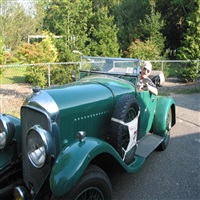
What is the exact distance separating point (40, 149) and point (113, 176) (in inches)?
61.3

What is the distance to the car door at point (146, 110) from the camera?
3.85 meters

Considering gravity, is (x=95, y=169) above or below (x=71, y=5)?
below

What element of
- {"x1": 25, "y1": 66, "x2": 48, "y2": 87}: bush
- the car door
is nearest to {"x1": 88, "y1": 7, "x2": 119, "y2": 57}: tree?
{"x1": 25, "y1": 66, "x2": 48, "y2": 87}: bush

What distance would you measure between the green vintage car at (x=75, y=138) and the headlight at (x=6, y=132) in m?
0.01

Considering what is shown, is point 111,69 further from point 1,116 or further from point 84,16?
point 84,16

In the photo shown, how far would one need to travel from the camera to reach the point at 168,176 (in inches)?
143

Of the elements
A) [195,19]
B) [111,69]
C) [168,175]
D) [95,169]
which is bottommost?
[168,175]

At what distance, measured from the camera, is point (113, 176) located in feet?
11.6

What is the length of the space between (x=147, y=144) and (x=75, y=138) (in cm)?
159

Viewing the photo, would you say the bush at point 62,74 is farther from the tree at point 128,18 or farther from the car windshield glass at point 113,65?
the tree at point 128,18

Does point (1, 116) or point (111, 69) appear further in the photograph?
point (111, 69)

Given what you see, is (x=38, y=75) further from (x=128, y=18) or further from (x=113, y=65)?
(x=128, y=18)

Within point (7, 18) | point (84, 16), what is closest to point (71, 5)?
point (84, 16)

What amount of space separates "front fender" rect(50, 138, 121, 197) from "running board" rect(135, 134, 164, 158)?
51.2 inches
